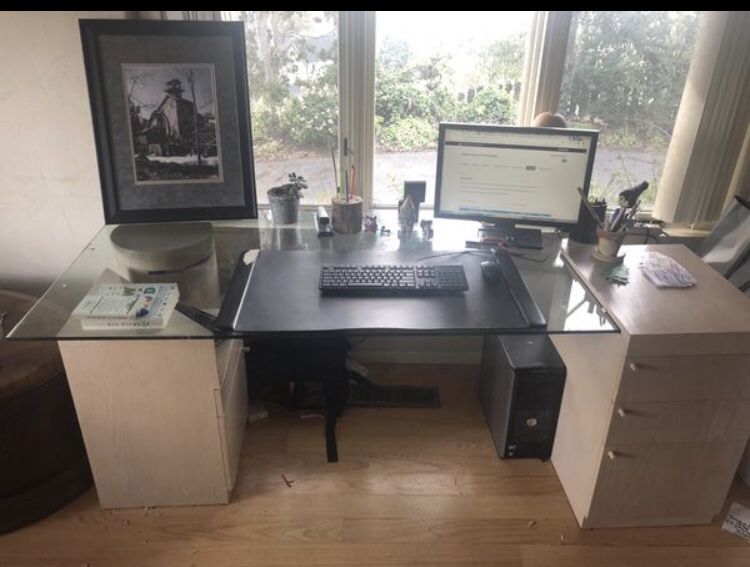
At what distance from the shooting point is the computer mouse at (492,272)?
1.71 meters

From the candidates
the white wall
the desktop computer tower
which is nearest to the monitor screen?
the desktop computer tower

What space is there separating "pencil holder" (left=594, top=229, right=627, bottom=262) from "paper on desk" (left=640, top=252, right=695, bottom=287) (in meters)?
0.09

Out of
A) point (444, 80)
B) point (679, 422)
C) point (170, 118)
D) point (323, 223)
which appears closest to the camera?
point (679, 422)

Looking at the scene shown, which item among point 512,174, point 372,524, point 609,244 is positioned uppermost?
point 512,174

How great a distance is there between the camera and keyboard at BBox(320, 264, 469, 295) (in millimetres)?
1622

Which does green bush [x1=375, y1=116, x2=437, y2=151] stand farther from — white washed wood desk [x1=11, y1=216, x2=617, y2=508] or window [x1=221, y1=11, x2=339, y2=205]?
white washed wood desk [x1=11, y1=216, x2=617, y2=508]

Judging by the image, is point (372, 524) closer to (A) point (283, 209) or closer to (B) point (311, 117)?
(A) point (283, 209)

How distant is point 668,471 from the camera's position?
1.69 metres

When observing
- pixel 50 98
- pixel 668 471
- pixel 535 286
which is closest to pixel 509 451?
pixel 668 471

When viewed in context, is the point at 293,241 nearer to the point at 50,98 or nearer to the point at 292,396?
the point at 292,396

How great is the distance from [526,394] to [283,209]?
1031 mm

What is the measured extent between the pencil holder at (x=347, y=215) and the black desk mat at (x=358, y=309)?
0.28 meters

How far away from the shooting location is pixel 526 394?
1915mm

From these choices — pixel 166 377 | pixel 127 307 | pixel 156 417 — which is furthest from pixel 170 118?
pixel 156 417
